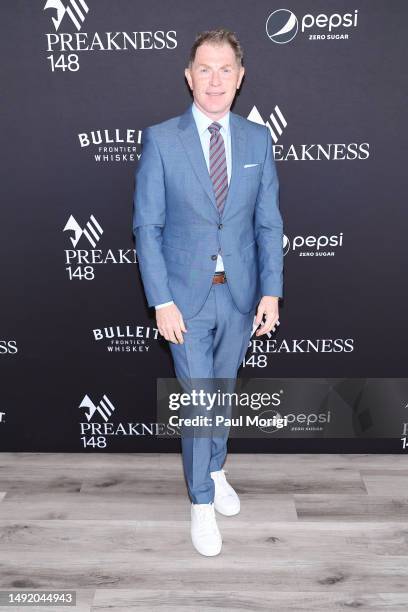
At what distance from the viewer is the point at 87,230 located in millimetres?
3053

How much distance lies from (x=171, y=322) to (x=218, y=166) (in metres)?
0.65

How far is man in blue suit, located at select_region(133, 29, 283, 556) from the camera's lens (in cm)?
236

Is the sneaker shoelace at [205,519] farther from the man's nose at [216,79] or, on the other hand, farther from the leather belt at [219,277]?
Answer: the man's nose at [216,79]

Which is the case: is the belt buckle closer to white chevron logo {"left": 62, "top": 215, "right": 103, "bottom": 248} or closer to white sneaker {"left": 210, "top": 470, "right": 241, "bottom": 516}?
white chevron logo {"left": 62, "top": 215, "right": 103, "bottom": 248}

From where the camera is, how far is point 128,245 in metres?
3.09

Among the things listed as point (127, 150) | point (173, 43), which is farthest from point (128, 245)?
point (173, 43)

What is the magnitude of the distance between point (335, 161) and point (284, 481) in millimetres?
1639

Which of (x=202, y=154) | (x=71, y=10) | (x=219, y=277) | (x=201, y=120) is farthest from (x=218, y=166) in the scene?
(x=71, y=10)

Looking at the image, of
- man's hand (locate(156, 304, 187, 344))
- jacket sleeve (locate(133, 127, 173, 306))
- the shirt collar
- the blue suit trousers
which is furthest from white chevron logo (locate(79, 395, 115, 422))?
the shirt collar

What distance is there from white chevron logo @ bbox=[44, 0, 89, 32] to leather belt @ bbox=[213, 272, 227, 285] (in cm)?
132

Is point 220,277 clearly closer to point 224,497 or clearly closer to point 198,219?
point 198,219

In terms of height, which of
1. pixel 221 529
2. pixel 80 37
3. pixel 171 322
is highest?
pixel 80 37

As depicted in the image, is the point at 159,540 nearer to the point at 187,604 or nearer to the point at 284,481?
the point at 187,604

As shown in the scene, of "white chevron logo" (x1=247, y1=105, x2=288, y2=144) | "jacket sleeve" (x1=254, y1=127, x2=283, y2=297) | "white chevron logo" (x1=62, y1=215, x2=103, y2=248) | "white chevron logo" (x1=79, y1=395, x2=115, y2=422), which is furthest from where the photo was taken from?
"white chevron logo" (x1=79, y1=395, x2=115, y2=422)
